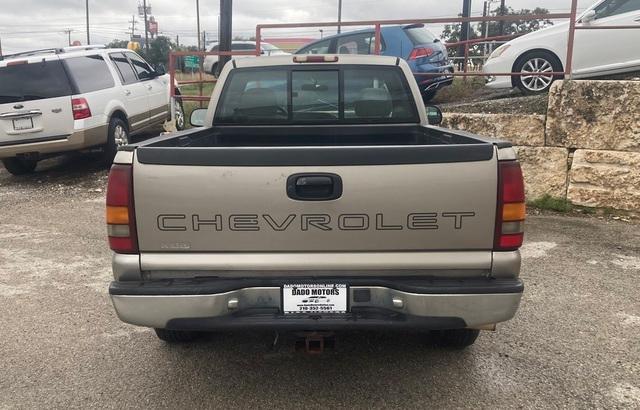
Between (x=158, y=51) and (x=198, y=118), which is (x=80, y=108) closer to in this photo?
(x=198, y=118)

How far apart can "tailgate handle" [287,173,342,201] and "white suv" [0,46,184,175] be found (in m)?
7.00

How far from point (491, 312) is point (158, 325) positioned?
5.08 ft

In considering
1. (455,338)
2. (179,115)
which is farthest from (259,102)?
(179,115)

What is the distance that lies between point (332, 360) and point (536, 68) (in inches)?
259

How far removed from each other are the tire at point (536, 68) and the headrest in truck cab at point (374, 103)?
193 inches

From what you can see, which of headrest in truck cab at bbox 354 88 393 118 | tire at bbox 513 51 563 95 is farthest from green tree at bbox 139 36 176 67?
headrest in truck cab at bbox 354 88 393 118

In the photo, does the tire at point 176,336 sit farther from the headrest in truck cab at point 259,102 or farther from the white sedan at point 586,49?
the white sedan at point 586,49

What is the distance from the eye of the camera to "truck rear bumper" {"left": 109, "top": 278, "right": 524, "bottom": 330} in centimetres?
255

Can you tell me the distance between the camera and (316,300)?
261 cm

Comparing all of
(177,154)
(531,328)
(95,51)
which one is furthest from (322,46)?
(177,154)

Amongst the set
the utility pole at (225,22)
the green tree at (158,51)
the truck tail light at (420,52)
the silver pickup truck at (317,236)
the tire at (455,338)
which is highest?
the green tree at (158,51)

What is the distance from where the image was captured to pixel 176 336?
3.54m

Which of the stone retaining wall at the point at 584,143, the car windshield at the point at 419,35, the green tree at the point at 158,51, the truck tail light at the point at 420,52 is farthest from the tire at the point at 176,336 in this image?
the green tree at the point at 158,51

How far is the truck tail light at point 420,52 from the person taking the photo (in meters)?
9.53
